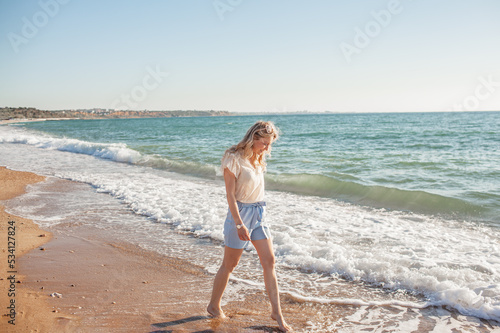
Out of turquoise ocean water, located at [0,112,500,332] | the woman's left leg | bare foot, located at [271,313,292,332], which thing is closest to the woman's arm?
the woman's left leg

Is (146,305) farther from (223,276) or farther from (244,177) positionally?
(244,177)

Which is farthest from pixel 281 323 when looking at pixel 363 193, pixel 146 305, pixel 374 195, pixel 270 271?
pixel 363 193

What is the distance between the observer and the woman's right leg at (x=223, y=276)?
3359 millimetres

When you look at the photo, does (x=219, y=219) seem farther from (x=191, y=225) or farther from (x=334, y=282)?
(x=334, y=282)

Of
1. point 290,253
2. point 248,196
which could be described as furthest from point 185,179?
point 248,196

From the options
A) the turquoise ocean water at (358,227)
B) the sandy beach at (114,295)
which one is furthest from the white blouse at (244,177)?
the turquoise ocean water at (358,227)

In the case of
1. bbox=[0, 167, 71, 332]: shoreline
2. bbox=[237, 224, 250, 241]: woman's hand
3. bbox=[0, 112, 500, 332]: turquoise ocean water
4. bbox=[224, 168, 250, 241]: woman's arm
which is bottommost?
bbox=[0, 112, 500, 332]: turquoise ocean water

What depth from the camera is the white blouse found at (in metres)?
3.16

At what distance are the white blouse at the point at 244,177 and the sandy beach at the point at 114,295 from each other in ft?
4.17

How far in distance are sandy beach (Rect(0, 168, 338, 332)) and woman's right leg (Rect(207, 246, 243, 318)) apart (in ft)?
0.33

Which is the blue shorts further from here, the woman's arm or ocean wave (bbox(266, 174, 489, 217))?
ocean wave (bbox(266, 174, 489, 217))

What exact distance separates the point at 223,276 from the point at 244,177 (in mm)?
1013

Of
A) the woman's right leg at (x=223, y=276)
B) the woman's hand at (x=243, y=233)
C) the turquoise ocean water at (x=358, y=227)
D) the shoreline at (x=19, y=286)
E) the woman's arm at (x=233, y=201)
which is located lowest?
the turquoise ocean water at (x=358, y=227)

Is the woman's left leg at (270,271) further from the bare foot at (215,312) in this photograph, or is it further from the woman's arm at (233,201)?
the bare foot at (215,312)
